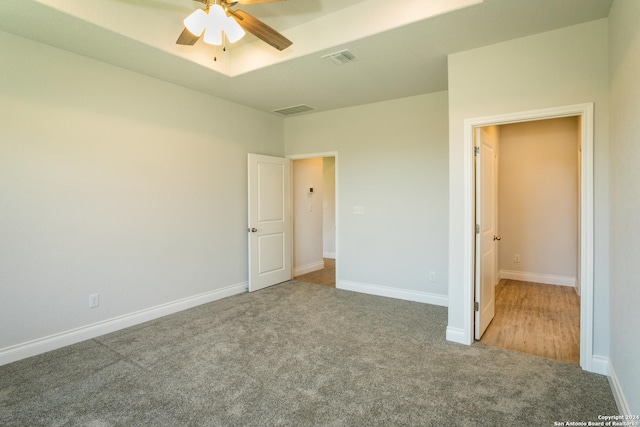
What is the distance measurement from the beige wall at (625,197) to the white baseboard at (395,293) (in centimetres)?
188

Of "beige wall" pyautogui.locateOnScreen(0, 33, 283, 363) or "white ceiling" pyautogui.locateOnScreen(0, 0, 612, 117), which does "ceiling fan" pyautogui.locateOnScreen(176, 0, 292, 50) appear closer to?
"white ceiling" pyautogui.locateOnScreen(0, 0, 612, 117)

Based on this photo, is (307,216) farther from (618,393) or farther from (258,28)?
(618,393)

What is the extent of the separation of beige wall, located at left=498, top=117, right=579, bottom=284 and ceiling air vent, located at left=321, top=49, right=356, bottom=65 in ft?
11.4

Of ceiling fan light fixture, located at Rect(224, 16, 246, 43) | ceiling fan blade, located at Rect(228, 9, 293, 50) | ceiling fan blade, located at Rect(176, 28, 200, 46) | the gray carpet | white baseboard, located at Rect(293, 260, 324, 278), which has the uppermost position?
ceiling fan blade, located at Rect(176, 28, 200, 46)

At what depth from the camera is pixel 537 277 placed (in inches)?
200

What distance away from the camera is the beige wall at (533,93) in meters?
2.34

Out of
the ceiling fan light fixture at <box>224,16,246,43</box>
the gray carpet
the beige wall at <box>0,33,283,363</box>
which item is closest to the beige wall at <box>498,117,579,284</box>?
the gray carpet

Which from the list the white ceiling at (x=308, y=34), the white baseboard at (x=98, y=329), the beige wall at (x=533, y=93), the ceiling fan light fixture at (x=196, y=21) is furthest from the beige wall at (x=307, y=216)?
the ceiling fan light fixture at (x=196, y=21)

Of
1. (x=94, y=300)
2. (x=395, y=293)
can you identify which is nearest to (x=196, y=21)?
(x=94, y=300)

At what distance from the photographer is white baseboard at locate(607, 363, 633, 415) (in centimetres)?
184

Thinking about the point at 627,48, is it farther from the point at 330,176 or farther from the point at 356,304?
the point at 330,176

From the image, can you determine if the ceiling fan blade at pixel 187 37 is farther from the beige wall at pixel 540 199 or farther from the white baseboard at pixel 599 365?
the beige wall at pixel 540 199

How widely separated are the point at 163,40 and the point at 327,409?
3.28 m

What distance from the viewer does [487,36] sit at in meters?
2.60
